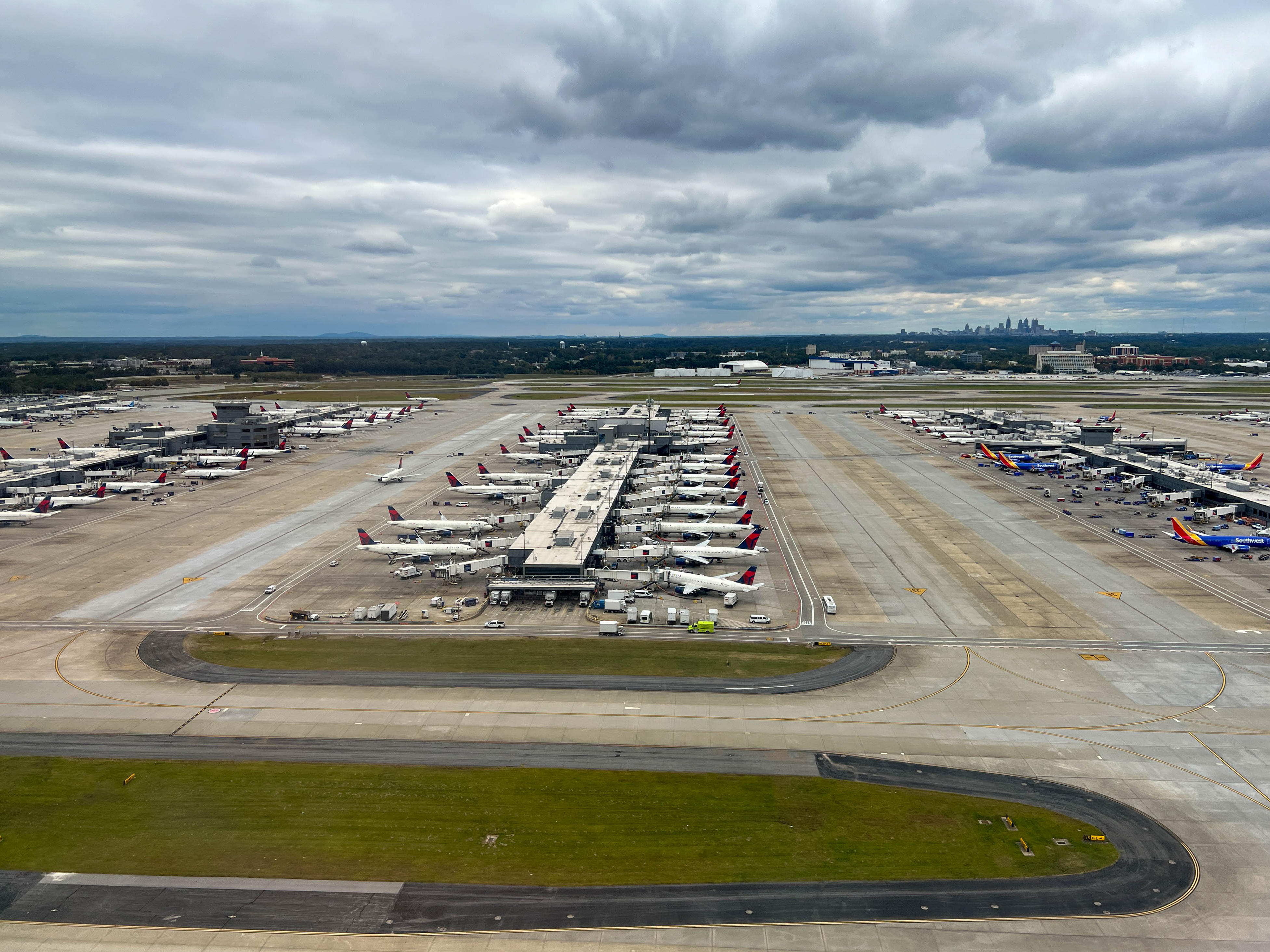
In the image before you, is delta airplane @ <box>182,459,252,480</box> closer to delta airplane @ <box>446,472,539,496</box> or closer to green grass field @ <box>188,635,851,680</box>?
delta airplane @ <box>446,472,539,496</box>

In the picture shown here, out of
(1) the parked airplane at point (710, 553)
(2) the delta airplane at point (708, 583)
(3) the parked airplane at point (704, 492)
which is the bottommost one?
(2) the delta airplane at point (708, 583)

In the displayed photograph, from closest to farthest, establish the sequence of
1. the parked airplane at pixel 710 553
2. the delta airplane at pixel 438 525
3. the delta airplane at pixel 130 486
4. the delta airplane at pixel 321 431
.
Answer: the parked airplane at pixel 710 553 → the delta airplane at pixel 438 525 → the delta airplane at pixel 130 486 → the delta airplane at pixel 321 431

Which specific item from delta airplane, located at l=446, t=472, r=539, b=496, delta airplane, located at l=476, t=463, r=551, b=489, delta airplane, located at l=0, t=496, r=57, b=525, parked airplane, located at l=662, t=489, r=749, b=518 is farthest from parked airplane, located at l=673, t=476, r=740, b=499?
delta airplane, located at l=0, t=496, r=57, b=525

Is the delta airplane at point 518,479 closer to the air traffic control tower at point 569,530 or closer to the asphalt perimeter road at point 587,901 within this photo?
the air traffic control tower at point 569,530

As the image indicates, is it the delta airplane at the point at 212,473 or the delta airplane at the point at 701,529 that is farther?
the delta airplane at the point at 212,473

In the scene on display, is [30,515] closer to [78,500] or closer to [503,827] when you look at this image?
[78,500]

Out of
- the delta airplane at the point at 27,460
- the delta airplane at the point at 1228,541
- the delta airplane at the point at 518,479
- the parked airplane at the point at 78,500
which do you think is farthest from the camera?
the delta airplane at the point at 27,460

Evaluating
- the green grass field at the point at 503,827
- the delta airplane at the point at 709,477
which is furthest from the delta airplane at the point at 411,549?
the delta airplane at the point at 709,477
